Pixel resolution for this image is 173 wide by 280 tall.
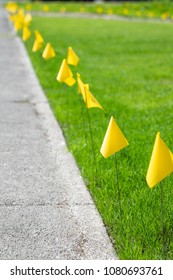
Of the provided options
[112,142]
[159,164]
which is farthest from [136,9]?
[159,164]

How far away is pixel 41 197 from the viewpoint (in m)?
4.31

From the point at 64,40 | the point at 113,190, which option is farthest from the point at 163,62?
the point at 113,190

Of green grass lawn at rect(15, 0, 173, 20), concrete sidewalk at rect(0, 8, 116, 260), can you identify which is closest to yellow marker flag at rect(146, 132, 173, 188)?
concrete sidewalk at rect(0, 8, 116, 260)

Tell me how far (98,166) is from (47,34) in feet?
37.3

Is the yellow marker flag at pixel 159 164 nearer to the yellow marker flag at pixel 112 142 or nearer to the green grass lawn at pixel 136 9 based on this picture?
the yellow marker flag at pixel 112 142

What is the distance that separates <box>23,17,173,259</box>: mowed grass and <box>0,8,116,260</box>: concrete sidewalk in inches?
4.2

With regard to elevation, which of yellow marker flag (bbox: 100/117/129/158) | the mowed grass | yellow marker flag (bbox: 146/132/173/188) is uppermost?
yellow marker flag (bbox: 146/132/173/188)

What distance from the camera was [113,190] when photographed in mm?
4250

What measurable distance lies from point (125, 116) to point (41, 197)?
2.43 m

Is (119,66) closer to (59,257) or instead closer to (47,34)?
(47,34)

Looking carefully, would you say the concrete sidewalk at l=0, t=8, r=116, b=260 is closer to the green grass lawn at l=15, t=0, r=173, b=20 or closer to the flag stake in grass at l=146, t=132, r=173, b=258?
the flag stake in grass at l=146, t=132, r=173, b=258

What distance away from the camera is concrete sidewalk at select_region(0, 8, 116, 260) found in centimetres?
349

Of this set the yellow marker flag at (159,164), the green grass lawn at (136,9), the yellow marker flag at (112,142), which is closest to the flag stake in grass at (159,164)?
the yellow marker flag at (159,164)
